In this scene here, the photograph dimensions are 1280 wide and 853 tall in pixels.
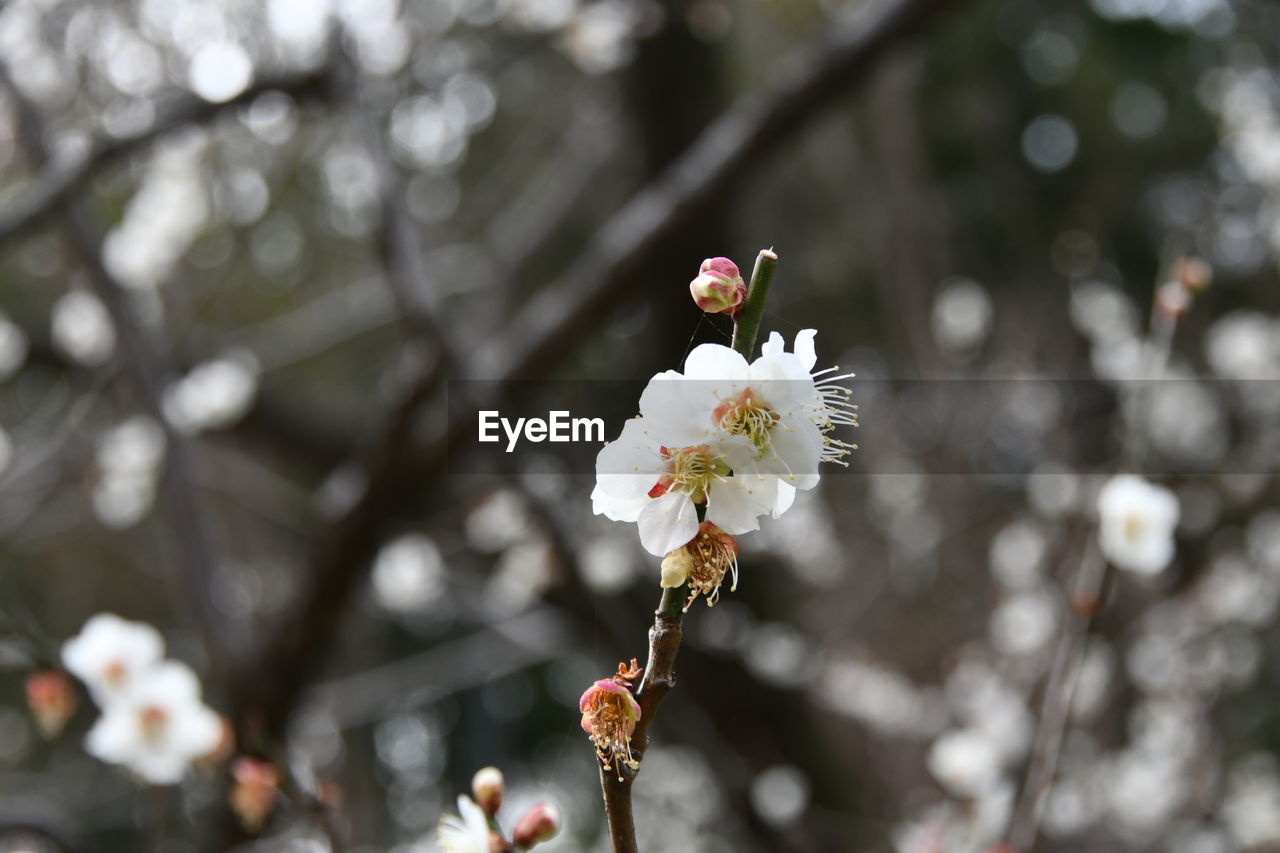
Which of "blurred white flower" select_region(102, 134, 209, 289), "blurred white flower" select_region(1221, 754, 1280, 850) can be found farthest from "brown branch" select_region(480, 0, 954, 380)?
"blurred white flower" select_region(1221, 754, 1280, 850)

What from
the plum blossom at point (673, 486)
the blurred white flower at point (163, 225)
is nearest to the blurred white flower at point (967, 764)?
the plum blossom at point (673, 486)

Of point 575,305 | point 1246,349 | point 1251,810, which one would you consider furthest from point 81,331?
point 1251,810

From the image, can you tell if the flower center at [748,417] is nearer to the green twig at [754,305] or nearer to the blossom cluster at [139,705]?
the green twig at [754,305]

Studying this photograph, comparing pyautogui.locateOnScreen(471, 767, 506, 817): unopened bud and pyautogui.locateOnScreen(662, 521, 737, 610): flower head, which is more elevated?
pyautogui.locateOnScreen(662, 521, 737, 610): flower head

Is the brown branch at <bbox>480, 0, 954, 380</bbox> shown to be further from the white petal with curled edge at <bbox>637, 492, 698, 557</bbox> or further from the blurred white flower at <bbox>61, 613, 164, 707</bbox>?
the white petal with curled edge at <bbox>637, 492, 698, 557</bbox>

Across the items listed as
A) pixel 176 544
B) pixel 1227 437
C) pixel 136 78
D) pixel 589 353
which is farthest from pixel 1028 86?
pixel 176 544

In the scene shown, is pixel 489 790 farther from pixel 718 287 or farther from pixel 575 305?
pixel 575 305
